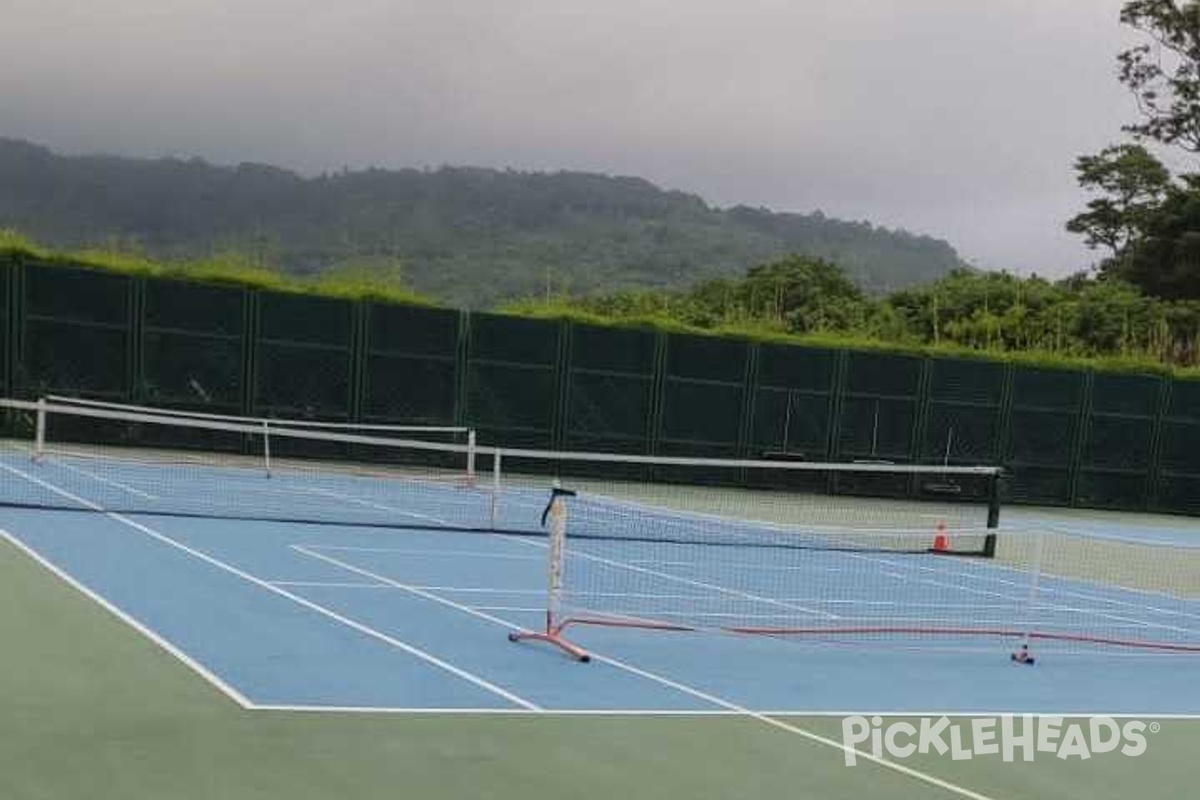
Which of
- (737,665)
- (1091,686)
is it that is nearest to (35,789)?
(737,665)

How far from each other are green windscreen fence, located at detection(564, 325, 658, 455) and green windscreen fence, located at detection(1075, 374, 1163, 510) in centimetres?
839

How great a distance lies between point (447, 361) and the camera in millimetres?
22734

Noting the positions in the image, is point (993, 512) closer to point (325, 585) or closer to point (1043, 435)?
point (325, 585)

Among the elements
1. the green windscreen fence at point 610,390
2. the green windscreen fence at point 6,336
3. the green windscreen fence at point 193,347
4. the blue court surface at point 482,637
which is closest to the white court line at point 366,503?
the blue court surface at point 482,637

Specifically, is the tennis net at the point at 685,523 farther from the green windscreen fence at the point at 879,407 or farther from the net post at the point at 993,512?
the green windscreen fence at the point at 879,407

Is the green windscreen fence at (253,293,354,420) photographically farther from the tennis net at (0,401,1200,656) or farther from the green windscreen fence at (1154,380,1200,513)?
the green windscreen fence at (1154,380,1200,513)

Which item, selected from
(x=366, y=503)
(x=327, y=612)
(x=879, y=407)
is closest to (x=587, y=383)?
(x=879, y=407)

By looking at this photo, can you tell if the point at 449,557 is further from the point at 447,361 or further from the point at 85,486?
the point at 447,361

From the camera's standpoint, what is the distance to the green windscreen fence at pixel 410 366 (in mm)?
22391

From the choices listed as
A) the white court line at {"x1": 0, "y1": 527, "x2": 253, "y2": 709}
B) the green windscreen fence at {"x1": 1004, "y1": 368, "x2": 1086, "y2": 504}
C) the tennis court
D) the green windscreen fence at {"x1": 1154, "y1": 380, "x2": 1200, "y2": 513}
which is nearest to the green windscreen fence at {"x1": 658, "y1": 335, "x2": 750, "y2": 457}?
the green windscreen fence at {"x1": 1004, "y1": 368, "x2": 1086, "y2": 504}

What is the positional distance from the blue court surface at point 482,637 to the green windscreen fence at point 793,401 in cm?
1032

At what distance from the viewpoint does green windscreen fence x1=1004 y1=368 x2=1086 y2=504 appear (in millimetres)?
25641

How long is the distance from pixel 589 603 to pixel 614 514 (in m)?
7.26

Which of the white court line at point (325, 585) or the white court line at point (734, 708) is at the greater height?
the white court line at point (734, 708)
